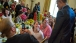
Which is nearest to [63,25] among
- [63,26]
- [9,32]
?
[63,26]

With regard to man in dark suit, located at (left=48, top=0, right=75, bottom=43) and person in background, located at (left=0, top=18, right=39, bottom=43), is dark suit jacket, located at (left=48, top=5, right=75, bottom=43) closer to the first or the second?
man in dark suit, located at (left=48, top=0, right=75, bottom=43)

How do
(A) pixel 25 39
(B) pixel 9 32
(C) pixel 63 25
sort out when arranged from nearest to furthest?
(A) pixel 25 39, (B) pixel 9 32, (C) pixel 63 25

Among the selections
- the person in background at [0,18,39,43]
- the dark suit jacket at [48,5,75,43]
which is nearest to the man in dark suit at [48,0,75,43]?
the dark suit jacket at [48,5,75,43]

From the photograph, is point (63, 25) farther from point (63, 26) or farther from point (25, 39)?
point (25, 39)

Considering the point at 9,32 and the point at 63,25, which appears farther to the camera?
the point at 63,25

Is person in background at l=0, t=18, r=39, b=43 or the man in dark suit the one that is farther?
the man in dark suit

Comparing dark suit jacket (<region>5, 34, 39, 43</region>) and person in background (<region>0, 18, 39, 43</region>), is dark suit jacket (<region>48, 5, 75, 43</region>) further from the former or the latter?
dark suit jacket (<region>5, 34, 39, 43</region>)

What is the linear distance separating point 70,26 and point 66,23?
0.11 m

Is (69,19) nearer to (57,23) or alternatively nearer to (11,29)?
(57,23)

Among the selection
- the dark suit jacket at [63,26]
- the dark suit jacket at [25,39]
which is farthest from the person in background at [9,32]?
the dark suit jacket at [63,26]

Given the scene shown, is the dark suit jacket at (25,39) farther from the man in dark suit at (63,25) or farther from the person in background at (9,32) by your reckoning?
the man in dark suit at (63,25)

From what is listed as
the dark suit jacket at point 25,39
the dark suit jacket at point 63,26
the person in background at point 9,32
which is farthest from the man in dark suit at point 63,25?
the dark suit jacket at point 25,39

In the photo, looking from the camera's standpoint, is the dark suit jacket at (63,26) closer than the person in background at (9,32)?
No

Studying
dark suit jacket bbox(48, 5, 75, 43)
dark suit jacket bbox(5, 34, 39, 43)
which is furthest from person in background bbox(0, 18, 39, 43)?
dark suit jacket bbox(48, 5, 75, 43)
